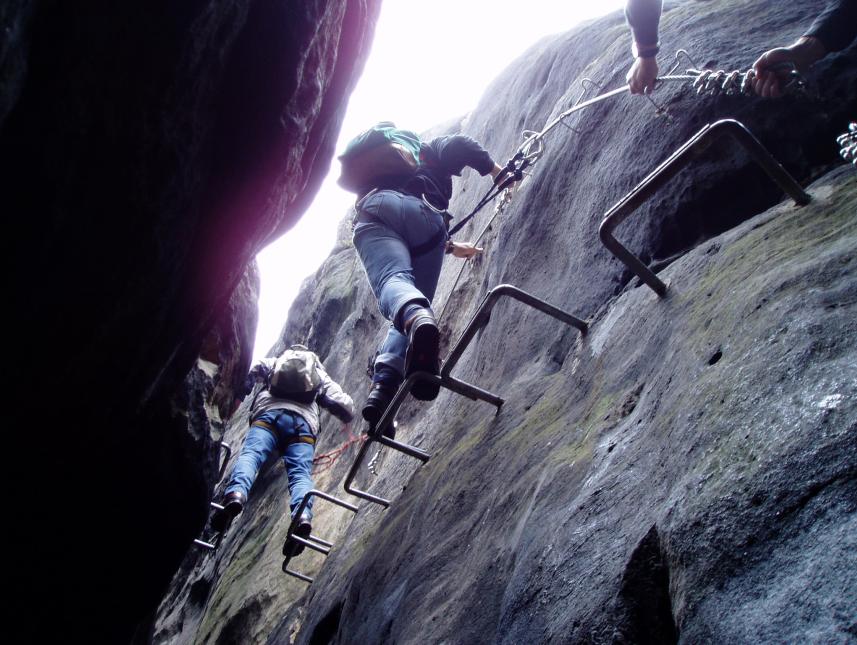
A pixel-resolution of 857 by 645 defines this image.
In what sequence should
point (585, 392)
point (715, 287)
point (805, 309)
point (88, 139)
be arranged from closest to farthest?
point (805, 309)
point (715, 287)
point (88, 139)
point (585, 392)

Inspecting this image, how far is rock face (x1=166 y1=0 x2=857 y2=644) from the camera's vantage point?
1820 millimetres

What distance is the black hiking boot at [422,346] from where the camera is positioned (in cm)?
400

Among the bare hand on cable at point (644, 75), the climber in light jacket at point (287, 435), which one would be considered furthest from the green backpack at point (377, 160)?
the climber in light jacket at point (287, 435)

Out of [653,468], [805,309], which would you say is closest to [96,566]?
[653,468]

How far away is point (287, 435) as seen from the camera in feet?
25.4

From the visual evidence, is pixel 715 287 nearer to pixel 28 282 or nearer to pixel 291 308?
pixel 28 282

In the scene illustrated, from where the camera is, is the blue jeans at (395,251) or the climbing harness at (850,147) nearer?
the climbing harness at (850,147)

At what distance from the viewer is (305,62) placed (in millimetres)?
4602

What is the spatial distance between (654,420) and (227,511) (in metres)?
4.44

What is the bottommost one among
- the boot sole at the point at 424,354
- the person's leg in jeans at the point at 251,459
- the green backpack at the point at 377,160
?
the person's leg in jeans at the point at 251,459

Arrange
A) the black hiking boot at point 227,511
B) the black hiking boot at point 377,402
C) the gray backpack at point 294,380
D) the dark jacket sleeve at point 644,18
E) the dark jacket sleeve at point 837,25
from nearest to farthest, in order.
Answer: the dark jacket sleeve at point 837,25 < the dark jacket sleeve at point 644,18 < the black hiking boot at point 377,402 < the black hiking boot at point 227,511 < the gray backpack at point 294,380

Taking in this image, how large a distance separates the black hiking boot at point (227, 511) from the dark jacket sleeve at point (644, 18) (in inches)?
185

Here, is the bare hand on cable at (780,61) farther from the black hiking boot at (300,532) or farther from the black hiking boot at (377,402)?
the black hiking boot at (300,532)

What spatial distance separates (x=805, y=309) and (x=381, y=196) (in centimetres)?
357
